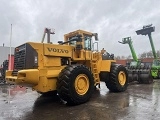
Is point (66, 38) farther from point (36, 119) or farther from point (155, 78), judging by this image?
point (155, 78)

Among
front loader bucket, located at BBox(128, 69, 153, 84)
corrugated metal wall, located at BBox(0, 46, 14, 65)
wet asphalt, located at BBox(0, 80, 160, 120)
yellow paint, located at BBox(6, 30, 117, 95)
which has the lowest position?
wet asphalt, located at BBox(0, 80, 160, 120)

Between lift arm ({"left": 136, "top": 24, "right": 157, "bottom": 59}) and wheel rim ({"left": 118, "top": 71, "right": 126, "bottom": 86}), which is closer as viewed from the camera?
wheel rim ({"left": 118, "top": 71, "right": 126, "bottom": 86})

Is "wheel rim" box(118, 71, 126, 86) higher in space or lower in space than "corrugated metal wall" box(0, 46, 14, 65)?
lower

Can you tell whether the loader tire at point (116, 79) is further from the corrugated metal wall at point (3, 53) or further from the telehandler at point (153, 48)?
the corrugated metal wall at point (3, 53)

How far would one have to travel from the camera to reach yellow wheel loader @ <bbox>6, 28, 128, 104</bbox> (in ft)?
21.6

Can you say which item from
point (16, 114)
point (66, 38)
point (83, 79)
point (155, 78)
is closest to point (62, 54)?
point (83, 79)

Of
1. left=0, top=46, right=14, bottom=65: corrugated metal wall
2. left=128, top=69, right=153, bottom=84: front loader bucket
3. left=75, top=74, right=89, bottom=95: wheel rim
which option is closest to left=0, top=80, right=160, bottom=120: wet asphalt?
left=75, top=74, right=89, bottom=95: wheel rim

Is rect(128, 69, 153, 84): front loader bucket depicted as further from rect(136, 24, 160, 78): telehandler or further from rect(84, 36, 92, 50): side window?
rect(84, 36, 92, 50): side window

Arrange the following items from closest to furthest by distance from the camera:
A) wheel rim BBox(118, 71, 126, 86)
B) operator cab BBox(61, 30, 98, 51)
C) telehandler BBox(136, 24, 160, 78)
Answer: operator cab BBox(61, 30, 98, 51), wheel rim BBox(118, 71, 126, 86), telehandler BBox(136, 24, 160, 78)

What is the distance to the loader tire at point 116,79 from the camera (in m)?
9.34

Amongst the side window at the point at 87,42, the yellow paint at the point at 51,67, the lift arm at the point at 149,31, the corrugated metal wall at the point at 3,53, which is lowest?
the yellow paint at the point at 51,67

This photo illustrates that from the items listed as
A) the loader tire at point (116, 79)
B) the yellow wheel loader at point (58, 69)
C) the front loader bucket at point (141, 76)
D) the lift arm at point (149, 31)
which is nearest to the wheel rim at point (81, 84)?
the yellow wheel loader at point (58, 69)

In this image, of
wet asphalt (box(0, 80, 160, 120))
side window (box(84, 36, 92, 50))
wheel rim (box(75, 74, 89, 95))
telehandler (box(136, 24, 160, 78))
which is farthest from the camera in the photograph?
telehandler (box(136, 24, 160, 78))

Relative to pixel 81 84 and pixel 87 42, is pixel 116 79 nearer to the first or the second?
pixel 87 42
